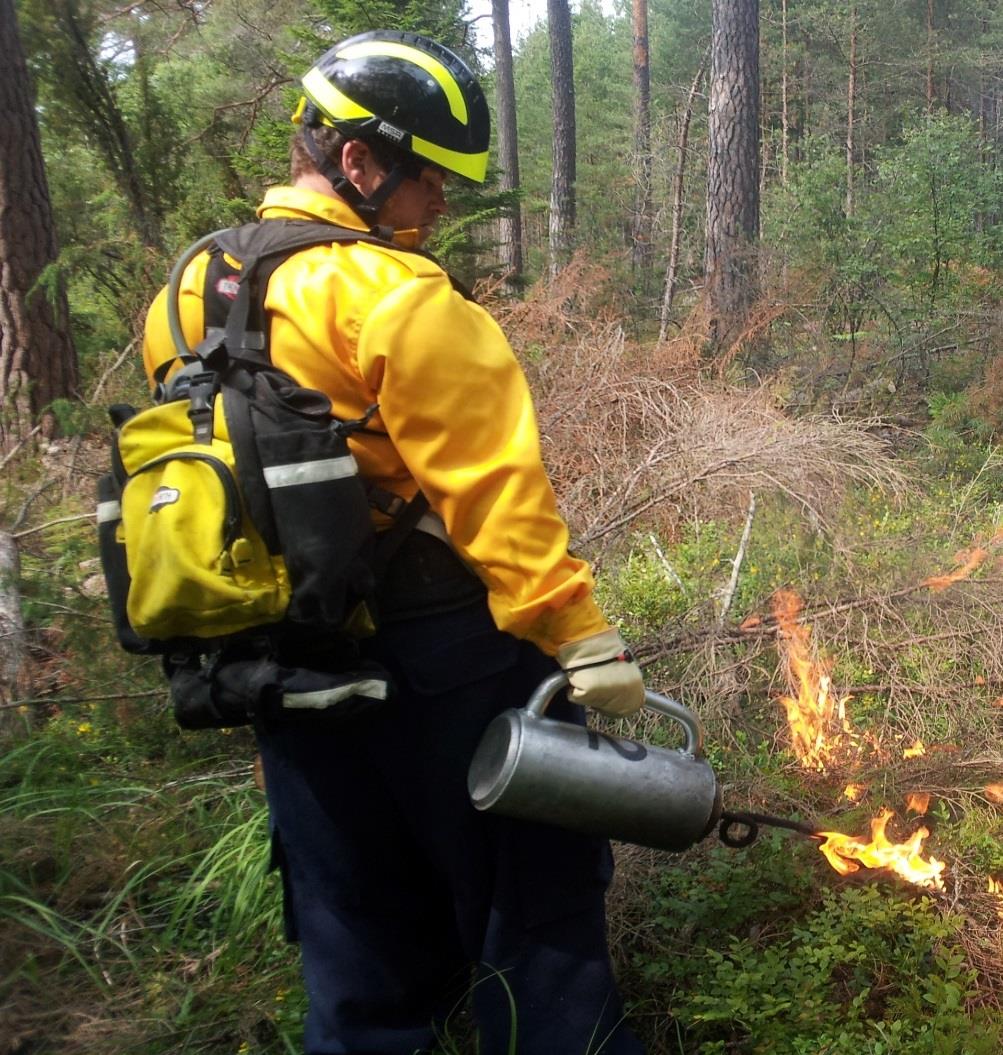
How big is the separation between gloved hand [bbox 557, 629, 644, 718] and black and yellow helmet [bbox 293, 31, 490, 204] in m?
0.99

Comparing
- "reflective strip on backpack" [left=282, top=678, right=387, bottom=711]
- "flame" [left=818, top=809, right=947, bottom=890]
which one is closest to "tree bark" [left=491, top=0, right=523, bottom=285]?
"flame" [left=818, top=809, right=947, bottom=890]

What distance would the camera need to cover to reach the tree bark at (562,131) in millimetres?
Answer: 15602

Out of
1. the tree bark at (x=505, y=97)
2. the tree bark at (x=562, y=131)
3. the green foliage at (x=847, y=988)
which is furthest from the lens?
the tree bark at (x=505, y=97)

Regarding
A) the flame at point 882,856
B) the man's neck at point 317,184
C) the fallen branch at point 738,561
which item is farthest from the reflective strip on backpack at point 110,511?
the fallen branch at point 738,561

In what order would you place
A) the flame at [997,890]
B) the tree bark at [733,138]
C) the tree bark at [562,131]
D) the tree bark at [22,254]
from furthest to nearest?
the tree bark at [562,131] → the tree bark at [733,138] → the tree bark at [22,254] → the flame at [997,890]

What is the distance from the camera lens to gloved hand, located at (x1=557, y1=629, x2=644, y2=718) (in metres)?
1.77

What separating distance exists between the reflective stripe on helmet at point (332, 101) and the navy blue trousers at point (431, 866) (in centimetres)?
101

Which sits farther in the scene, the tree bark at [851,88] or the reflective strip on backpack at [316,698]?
the tree bark at [851,88]

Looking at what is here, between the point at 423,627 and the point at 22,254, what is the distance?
5058 mm

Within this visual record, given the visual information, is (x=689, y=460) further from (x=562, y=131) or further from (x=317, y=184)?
(x=562, y=131)

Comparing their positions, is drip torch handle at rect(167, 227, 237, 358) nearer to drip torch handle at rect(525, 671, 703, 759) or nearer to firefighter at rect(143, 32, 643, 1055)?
firefighter at rect(143, 32, 643, 1055)

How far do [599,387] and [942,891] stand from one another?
324 centimetres

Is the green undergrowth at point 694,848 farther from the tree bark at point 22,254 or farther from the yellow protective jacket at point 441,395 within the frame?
the tree bark at point 22,254

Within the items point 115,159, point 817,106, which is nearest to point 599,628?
point 115,159
